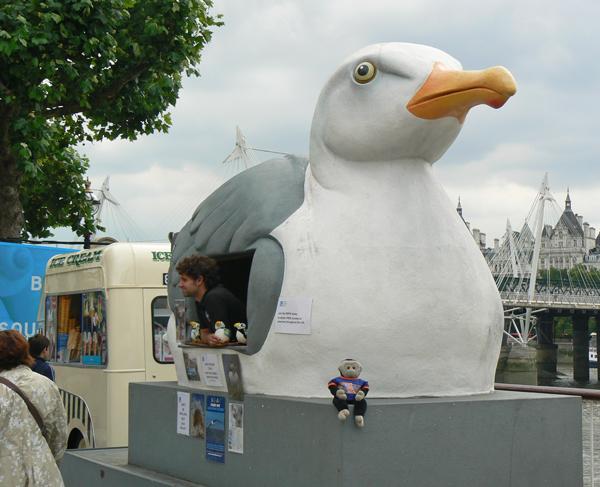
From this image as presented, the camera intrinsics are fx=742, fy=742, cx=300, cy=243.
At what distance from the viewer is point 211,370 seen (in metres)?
5.17

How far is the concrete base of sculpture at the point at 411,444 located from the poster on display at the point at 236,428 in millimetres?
51

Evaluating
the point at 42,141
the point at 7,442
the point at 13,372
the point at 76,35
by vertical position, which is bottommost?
the point at 7,442

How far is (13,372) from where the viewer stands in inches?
170

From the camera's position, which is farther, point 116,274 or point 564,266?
point 564,266

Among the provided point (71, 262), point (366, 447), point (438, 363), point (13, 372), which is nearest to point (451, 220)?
point (438, 363)

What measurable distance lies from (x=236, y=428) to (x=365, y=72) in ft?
7.89

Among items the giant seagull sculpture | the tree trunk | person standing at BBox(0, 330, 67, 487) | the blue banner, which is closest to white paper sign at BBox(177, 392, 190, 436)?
the giant seagull sculpture

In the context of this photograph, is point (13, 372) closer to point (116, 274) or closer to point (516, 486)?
point (516, 486)

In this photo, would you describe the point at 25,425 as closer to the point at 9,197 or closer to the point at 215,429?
the point at 215,429

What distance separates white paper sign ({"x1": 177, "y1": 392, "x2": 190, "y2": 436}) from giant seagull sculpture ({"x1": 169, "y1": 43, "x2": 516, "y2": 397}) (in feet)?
2.46

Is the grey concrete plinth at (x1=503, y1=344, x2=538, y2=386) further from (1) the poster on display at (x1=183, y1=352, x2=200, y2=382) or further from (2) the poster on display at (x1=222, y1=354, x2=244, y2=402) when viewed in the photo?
(2) the poster on display at (x1=222, y1=354, x2=244, y2=402)

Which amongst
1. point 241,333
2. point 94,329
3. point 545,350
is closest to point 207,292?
point 241,333

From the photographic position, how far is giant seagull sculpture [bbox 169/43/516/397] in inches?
173

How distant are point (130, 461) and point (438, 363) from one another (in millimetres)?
2887
